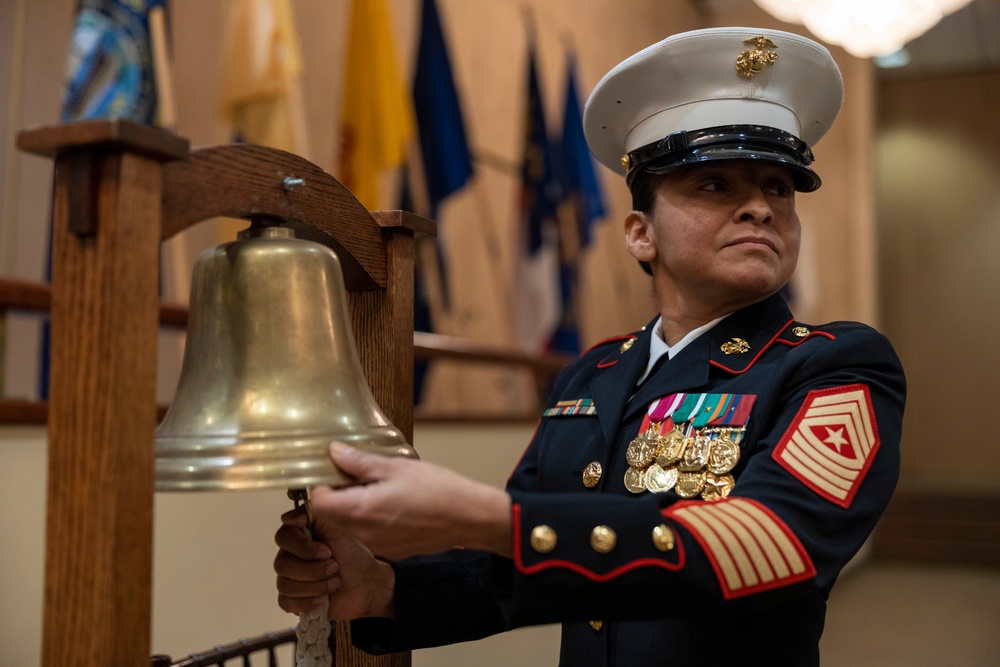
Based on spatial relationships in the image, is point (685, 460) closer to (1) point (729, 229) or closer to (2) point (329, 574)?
(1) point (729, 229)

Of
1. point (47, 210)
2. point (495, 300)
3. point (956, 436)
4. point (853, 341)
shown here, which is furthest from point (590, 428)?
point (956, 436)

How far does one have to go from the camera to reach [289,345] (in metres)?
0.90

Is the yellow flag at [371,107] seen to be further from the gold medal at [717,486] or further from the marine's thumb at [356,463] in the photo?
the marine's thumb at [356,463]

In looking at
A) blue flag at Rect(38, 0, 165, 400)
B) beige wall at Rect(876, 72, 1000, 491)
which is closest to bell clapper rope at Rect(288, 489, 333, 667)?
blue flag at Rect(38, 0, 165, 400)

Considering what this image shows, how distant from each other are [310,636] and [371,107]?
107 inches

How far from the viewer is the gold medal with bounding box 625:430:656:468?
1247 mm

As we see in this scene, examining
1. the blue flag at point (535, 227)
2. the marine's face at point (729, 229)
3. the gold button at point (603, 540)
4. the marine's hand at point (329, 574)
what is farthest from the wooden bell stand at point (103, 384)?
the blue flag at point (535, 227)

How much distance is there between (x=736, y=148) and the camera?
1269 mm

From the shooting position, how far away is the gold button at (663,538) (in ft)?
2.91

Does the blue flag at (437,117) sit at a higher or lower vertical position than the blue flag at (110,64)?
higher

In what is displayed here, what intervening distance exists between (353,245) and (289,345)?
0.23 metres

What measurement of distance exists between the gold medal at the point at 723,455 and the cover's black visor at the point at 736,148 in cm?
35

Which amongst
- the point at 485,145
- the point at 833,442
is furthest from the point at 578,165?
the point at 833,442

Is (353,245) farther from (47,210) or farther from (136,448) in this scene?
(47,210)
